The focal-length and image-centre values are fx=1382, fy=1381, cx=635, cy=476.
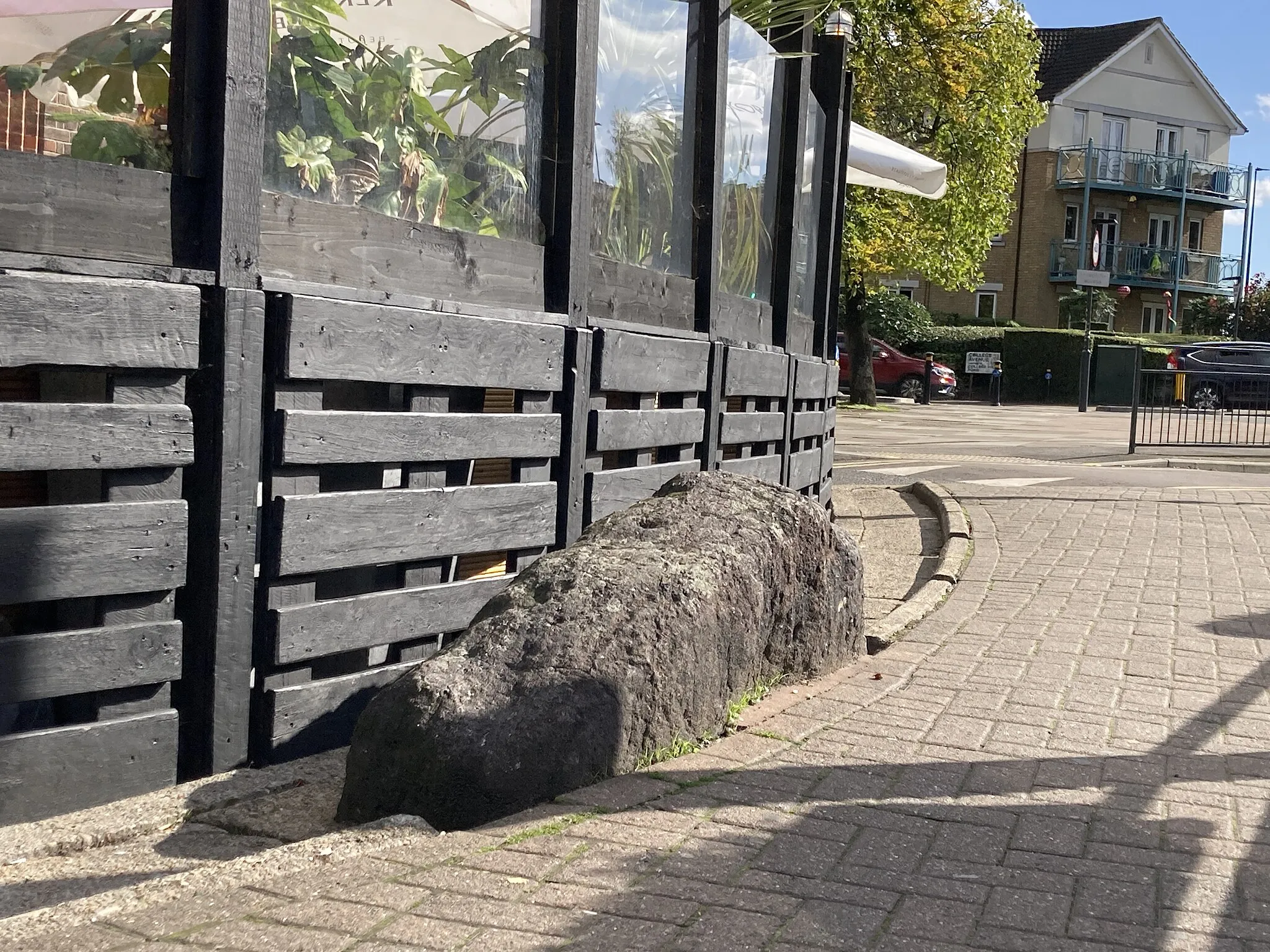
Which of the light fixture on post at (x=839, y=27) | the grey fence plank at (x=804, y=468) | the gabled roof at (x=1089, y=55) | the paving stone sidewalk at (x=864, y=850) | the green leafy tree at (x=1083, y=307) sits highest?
the gabled roof at (x=1089, y=55)

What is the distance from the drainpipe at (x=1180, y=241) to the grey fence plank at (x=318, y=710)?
52.1 m

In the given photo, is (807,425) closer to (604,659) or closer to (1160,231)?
(604,659)

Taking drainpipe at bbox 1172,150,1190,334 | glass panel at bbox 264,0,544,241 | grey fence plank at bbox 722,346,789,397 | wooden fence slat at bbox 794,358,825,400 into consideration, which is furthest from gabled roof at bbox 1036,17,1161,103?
glass panel at bbox 264,0,544,241

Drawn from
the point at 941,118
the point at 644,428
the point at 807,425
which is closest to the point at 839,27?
the point at 807,425

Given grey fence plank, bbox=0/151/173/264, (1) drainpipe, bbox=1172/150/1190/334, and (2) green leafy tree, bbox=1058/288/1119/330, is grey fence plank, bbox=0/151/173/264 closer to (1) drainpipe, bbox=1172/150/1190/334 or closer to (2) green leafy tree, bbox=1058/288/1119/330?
(2) green leafy tree, bbox=1058/288/1119/330

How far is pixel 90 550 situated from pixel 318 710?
0.94 metres

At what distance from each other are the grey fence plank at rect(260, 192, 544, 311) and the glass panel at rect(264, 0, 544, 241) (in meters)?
0.07

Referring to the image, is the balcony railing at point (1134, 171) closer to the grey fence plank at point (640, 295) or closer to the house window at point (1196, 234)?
the house window at point (1196, 234)

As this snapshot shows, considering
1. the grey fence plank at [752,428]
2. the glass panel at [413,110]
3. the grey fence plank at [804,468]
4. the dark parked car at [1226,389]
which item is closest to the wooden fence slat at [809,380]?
the grey fence plank at [804,468]

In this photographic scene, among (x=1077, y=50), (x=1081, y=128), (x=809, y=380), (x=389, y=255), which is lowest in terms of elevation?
(x=809, y=380)

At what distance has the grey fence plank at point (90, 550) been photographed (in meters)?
3.36

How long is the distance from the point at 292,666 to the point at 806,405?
603 centimetres

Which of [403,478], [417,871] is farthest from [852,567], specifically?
[417,871]

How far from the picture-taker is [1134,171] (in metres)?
50.9
